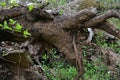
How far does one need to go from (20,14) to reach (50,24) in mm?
468

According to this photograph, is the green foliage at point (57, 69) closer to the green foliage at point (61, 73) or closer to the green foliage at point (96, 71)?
the green foliage at point (61, 73)

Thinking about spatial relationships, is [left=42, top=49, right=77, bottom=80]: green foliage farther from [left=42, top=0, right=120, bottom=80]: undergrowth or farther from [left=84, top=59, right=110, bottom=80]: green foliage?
[left=84, top=59, right=110, bottom=80]: green foliage

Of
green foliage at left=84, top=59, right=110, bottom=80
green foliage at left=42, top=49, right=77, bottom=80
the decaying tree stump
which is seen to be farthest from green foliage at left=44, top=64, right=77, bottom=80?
the decaying tree stump

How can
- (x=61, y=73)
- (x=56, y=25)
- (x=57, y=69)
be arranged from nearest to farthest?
(x=56, y=25) → (x=61, y=73) → (x=57, y=69)

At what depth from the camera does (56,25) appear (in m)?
4.22

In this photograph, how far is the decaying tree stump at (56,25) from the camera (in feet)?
13.2

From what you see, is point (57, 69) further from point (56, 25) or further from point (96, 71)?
point (56, 25)

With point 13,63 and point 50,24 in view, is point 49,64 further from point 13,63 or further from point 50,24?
→ point 50,24

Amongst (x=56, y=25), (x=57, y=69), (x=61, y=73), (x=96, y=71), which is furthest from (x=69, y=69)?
(x=56, y=25)

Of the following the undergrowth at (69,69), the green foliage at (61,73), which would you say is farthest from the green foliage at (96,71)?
the green foliage at (61,73)

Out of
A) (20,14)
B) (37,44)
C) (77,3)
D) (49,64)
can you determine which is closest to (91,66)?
(49,64)

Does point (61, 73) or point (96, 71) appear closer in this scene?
point (61, 73)

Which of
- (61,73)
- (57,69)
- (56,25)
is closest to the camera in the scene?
(56,25)

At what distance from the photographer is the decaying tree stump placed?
4031 mm
